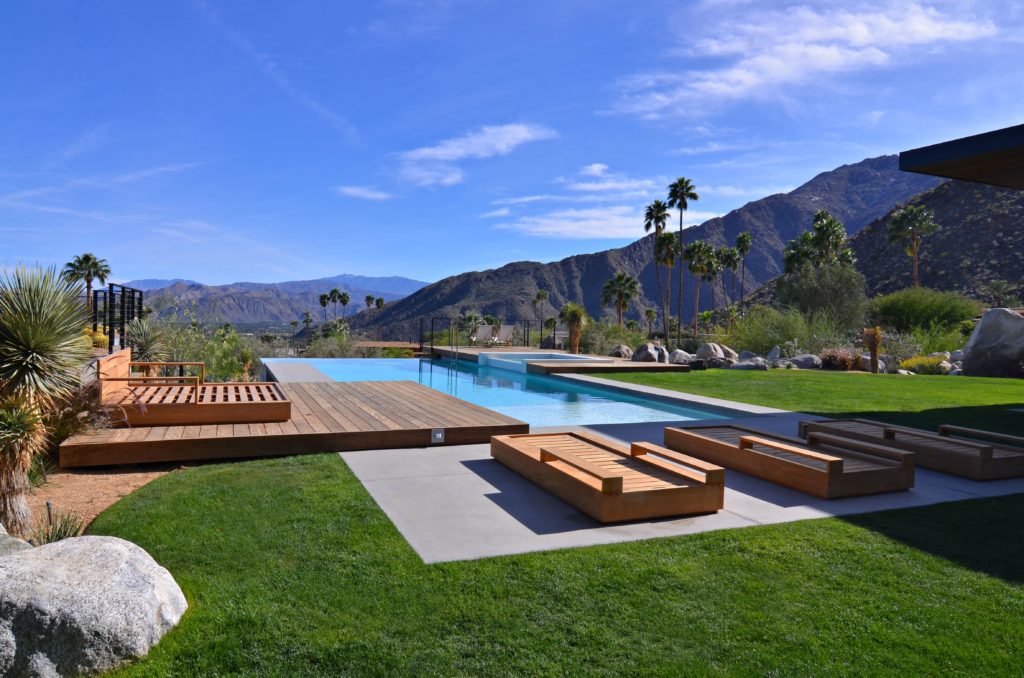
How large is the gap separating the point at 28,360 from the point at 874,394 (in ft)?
40.2

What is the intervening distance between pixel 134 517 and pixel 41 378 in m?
1.33

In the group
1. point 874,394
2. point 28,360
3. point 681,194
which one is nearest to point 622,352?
point 874,394

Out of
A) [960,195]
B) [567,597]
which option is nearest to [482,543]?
[567,597]

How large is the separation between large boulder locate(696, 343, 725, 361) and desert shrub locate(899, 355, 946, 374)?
5.01m

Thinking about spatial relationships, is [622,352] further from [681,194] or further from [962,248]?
[962,248]

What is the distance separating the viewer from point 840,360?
59.1 feet

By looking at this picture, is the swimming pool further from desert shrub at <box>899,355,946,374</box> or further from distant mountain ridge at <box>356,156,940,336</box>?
distant mountain ridge at <box>356,156,940,336</box>

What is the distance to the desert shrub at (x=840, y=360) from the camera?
703 inches

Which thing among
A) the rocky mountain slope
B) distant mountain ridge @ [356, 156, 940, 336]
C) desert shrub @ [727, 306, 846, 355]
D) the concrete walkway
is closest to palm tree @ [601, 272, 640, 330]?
desert shrub @ [727, 306, 846, 355]

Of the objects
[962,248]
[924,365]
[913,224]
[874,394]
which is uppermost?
[913,224]

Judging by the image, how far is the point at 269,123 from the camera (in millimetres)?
17953

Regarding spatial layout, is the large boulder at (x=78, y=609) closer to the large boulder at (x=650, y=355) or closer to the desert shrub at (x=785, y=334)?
the large boulder at (x=650, y=355)

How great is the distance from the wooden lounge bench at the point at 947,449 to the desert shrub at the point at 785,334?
611 inches

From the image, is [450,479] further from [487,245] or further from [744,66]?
[487,245]
